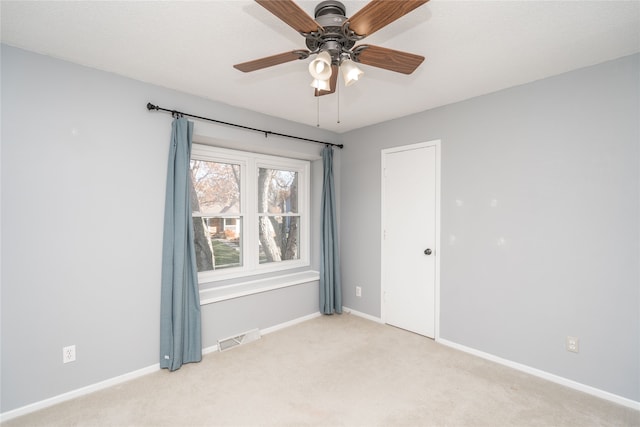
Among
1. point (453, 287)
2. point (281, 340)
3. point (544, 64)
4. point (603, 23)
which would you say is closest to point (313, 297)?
point (281, 340)

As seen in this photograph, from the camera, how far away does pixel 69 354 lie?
2219 mm

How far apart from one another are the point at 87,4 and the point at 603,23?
290cm

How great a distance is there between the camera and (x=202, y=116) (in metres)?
2.89

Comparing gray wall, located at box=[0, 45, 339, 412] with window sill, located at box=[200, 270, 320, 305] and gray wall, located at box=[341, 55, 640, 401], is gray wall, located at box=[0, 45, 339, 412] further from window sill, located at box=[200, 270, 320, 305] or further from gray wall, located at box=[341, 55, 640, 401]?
gray wall, located at box=[341, 55, 640, 401]

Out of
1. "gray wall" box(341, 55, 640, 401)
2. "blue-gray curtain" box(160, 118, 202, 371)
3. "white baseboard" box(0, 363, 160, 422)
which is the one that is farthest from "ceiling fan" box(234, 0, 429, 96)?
"white baseboard" box(0, 363, 160, 422)

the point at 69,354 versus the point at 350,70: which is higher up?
the point at 350,70

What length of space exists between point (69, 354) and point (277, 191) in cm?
252

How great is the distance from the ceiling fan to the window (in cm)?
178

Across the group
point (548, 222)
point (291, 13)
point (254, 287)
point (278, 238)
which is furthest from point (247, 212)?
point (548, 222)

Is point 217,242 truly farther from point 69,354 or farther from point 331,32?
point 331,32

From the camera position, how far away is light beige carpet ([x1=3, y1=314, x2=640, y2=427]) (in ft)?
6.52

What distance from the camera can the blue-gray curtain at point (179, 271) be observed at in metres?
2.59

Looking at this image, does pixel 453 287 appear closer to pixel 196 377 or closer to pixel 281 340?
pixel 281 340

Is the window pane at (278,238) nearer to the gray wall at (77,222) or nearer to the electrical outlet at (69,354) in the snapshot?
the gray wall at (77,222)
